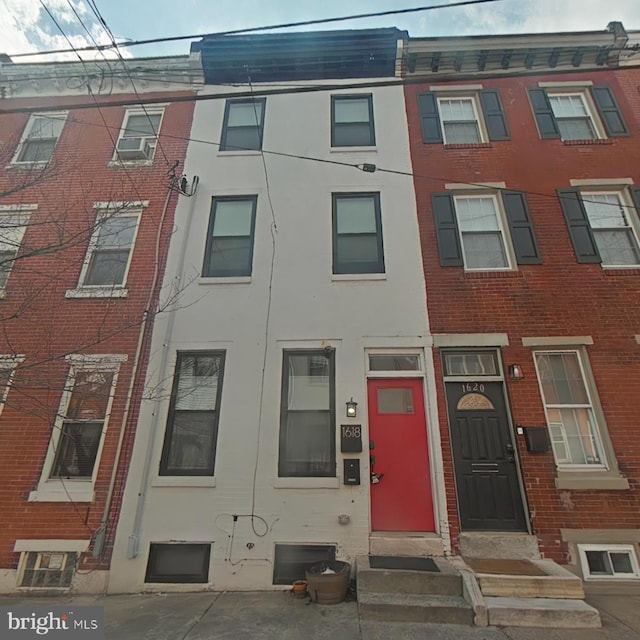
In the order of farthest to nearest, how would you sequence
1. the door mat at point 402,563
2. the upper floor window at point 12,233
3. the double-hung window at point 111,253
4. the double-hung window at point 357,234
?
the upper floor window at point 12,233, the double-hung window at point 111,253, the double-hung window at point 357,234, the door mat at point 402,563

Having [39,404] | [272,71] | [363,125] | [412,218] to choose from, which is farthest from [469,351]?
[272,71]

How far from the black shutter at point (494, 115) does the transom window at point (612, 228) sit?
2016 mm

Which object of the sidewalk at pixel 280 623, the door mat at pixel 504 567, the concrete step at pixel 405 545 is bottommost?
the sidewalk at pixel 280 623

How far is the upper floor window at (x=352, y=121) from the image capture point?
25.5 ft

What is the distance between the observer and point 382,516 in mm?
5133

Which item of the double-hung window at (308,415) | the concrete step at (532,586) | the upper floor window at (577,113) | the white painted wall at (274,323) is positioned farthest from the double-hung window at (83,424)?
the upper floor window at (577,113)

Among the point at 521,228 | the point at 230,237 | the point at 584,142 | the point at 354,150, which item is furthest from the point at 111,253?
the point at 584,142

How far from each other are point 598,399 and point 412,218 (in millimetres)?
4167

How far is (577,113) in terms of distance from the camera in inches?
309

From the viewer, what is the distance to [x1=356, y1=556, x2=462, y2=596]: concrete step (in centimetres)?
398

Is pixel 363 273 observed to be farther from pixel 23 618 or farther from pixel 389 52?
pixel 23 618

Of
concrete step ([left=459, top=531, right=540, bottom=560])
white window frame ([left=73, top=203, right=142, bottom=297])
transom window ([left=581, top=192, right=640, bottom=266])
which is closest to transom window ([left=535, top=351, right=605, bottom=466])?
concrete step ([left=459, top=531, right=540, bottom=560])

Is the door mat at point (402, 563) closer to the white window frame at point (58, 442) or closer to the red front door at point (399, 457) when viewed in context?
the red front door at point (399, 457)
